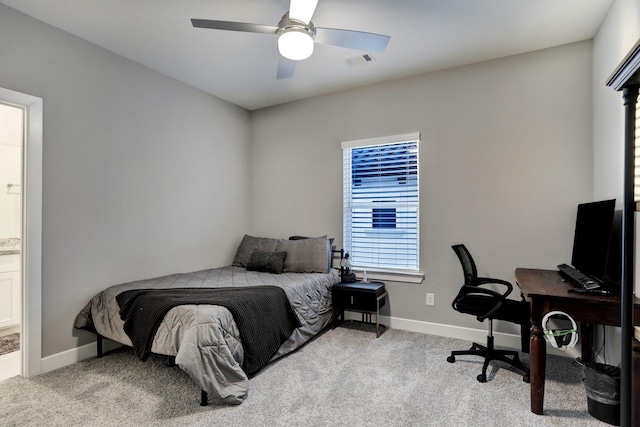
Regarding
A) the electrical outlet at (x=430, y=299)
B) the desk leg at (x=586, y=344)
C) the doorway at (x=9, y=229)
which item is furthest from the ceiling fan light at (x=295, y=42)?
the doorway at (x=9, y=229)

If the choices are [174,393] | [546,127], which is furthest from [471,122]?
[174,393]

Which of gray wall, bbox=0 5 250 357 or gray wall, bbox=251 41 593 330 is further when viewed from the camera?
gray wall, bbox=251 41 593 330

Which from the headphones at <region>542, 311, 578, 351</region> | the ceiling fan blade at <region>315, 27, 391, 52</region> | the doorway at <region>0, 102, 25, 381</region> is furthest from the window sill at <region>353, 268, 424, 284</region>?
the doorway at <region>0, 102, 25, 381</region>

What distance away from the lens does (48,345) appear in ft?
8.80

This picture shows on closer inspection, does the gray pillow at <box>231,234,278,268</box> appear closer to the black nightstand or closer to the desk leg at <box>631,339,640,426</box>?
the black nightstand

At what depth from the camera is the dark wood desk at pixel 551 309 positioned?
6.21ft

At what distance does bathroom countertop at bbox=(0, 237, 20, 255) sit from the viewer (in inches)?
143

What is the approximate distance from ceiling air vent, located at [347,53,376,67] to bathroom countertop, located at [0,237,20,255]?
4.11m

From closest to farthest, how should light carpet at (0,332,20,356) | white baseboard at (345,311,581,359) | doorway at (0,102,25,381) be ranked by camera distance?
1. white baseboard at (345,311,581,359)
2. light carpet at (0,332,20,356)
3. doorway at (0,102,25,381)

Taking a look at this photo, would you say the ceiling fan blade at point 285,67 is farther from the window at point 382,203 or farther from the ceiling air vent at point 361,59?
the window at point 382,203

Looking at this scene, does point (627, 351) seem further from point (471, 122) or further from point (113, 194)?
point (113, 194)

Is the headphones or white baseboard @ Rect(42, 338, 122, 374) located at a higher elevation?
the headphones

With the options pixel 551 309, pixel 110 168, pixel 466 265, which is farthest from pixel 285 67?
pixel 551 309

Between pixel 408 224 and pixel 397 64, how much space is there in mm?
1650
